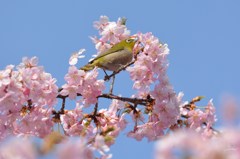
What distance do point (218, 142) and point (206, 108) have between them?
15.0ft

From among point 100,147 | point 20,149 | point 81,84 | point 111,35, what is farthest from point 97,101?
point 20,149

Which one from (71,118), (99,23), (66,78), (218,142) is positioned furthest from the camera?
(99,23)

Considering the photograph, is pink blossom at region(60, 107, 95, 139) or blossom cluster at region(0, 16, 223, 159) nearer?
blossom cluster at region(0, 16, 223, 159)

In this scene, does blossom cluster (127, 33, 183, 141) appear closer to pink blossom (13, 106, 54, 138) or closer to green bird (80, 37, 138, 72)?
green bird (80, 37, 138, 72)

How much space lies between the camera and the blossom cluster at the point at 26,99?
4.75 meters

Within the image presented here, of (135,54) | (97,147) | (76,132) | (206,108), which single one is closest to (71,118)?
(76,132)

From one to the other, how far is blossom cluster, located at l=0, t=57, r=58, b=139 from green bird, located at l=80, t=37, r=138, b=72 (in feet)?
1.70

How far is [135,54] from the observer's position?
19.1 ft

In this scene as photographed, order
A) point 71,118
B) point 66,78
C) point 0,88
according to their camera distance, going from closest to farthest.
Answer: point 0,88
point 66,78
point 71,118

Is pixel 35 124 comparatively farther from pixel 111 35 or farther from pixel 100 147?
pixel 100 147

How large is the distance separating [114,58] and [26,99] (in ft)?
3.65

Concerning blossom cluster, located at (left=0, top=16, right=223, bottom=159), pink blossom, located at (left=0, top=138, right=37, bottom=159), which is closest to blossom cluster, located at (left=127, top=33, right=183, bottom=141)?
blossom cluster, located at (left=0, top=16, right=223, bottom=159)

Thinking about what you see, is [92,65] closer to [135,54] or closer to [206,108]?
[135,54]

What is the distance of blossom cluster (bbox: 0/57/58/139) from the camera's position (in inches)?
187
